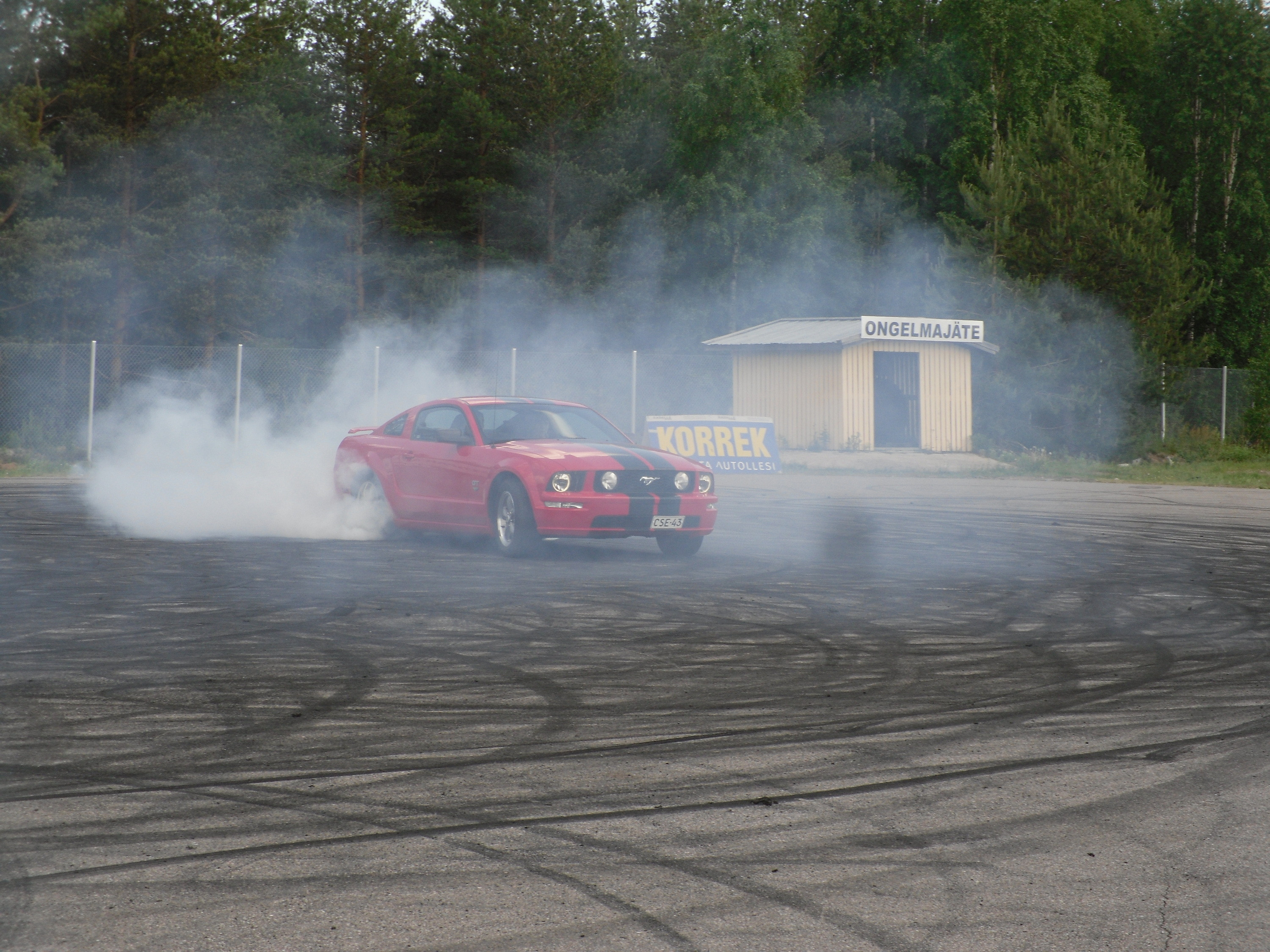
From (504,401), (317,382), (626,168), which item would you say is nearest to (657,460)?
(504,401)

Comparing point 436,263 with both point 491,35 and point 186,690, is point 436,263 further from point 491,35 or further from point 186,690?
point 186,690

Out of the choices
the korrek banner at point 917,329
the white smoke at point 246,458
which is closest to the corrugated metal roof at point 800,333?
the korrek banner at point 917,329

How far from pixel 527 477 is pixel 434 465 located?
1.38 m

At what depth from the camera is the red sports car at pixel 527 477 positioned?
436 inches

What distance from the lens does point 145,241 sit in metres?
31.6

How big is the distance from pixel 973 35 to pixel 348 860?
165ft

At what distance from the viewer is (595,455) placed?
37.3ft

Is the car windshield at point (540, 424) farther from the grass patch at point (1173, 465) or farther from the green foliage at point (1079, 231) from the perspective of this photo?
the green foliage at point (1079, 231)

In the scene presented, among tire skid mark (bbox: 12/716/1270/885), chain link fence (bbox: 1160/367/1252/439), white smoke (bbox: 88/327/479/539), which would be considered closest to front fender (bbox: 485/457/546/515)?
white smoke (bbox: 88/327/479/539)

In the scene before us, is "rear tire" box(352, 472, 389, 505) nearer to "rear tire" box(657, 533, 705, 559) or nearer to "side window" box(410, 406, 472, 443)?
"side window" box(410, 406, 472, 443)

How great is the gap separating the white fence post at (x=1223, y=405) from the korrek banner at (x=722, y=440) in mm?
15892

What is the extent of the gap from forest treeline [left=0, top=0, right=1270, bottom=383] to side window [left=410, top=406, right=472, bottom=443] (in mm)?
20307

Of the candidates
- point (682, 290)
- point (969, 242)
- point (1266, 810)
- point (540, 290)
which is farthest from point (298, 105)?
point (1266, 810)

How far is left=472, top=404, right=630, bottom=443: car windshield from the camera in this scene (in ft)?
40.0
